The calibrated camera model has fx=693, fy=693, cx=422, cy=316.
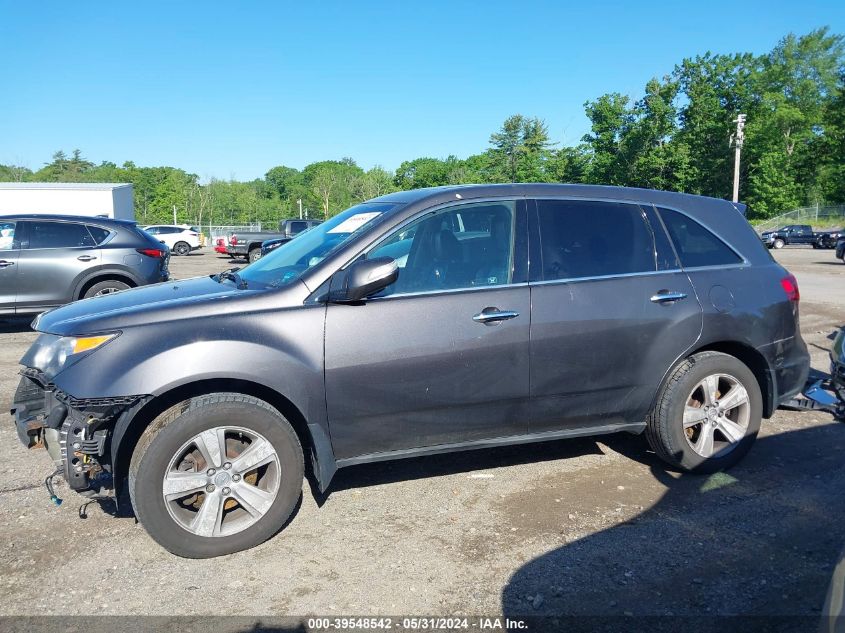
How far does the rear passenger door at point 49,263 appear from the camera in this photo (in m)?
9.41

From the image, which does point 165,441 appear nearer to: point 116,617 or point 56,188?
point 116,617

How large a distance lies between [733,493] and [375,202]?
9.51 feet

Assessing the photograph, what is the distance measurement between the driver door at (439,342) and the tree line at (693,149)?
2375 inches

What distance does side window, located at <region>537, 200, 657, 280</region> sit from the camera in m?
4.17

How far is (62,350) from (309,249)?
1.49 meters

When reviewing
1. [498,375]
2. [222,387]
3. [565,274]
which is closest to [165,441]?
[222,387]

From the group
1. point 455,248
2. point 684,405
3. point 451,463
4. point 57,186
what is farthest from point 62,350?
point 57,186

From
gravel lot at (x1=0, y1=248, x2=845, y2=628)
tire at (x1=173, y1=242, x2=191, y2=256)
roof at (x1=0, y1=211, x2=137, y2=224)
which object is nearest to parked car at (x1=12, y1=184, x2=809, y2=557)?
gravel lot at (x1=0, y1=248, x2=845, y2=628)

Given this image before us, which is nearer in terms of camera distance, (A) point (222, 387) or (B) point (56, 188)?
(A) point (222, 387)

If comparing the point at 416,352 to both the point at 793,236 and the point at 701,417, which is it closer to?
the point at 701,417

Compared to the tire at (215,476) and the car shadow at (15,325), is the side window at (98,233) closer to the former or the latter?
the car shadow at (15,325)

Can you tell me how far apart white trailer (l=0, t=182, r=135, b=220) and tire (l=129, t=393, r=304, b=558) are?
3377 cm

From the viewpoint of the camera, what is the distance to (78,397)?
3.30 meters

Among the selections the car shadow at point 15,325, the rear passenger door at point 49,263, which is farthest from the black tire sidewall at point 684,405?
the car shadow at point 15,325
